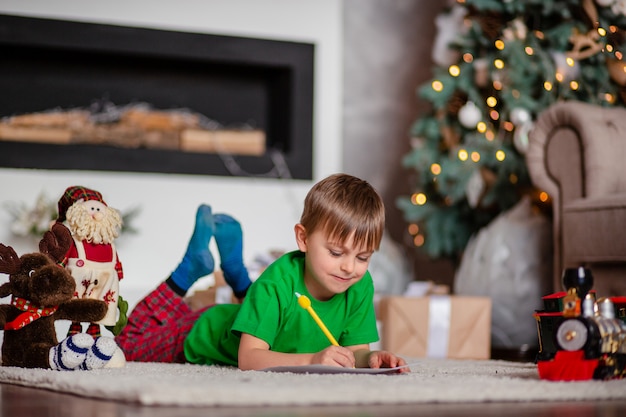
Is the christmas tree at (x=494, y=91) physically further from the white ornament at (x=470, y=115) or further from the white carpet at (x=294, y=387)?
the white carpet at (x=294, y=387)

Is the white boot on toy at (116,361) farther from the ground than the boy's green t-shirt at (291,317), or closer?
closer

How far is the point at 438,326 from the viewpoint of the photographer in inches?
106

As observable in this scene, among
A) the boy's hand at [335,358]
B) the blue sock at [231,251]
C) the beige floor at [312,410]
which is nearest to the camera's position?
the beige floor at [312,410]

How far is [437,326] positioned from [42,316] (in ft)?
4.35

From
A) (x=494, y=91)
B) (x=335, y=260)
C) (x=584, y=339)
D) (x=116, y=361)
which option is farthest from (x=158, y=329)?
(x=494, y=91)

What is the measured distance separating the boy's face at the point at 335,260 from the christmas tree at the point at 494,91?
1.60 metres

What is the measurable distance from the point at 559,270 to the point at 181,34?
68.7 inches

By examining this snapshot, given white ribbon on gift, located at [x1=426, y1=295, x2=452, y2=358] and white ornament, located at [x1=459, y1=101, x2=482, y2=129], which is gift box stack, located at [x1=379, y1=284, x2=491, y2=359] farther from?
white ornament, located at [x1=459, y1=101, x2=482, y2=129]

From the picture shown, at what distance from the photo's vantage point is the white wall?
3.44 meters

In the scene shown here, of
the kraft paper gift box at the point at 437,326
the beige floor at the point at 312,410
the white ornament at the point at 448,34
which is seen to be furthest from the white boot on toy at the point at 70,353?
the white ornament at the point at 448,34

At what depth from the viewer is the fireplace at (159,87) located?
3.46 metres

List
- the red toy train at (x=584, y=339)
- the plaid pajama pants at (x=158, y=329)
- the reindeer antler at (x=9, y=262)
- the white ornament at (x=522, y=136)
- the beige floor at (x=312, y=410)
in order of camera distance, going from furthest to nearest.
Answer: the white ornament at (x=522, y=136)
the plaid pajama pants at (x=158, y=329)
the reindeer antler at (x=9, y=262)
the red toy train at (x=584, y=339)
the beige floor at (x=312, y=410)

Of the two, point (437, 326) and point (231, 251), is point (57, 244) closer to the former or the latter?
point (231, 251)

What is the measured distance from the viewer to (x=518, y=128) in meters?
3.13
